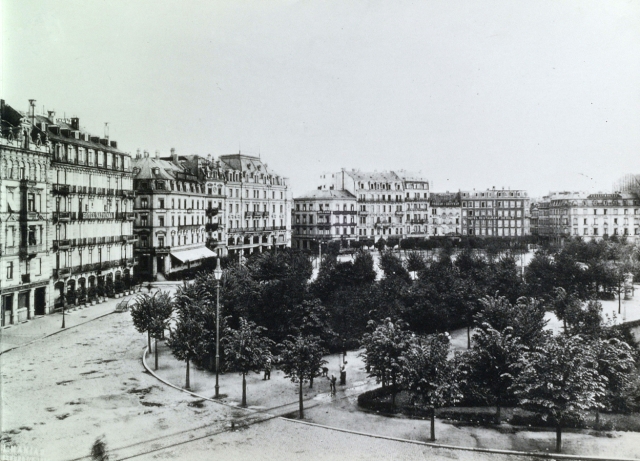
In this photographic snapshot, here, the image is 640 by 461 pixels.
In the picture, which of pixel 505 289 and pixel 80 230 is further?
pixel 80 230

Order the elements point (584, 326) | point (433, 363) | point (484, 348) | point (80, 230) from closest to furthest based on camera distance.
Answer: point (433, 363) < point (484, 348) < point (584, 326) < point (80, 230)

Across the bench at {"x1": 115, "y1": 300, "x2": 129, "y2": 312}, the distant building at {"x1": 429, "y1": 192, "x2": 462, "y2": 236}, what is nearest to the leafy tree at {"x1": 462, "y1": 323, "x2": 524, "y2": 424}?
the bench at {"x1": 115, "y1": 300, "x2": 129, "y2": 312}

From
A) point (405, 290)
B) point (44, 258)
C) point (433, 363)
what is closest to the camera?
point (433, 363)

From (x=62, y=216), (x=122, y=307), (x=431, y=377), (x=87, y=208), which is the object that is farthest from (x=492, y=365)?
(x=87, y=208)

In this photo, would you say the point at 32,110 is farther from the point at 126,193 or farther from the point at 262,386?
the point at 262,386

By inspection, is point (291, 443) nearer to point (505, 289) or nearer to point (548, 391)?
point (548, 391)

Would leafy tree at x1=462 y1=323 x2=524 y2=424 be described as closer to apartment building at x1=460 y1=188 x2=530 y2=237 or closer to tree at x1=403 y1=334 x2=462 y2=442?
tree at x1=403 y1=334 x2=462 y2=442

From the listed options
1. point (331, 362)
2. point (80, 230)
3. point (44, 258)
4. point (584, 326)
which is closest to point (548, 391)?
point (584, 326)
